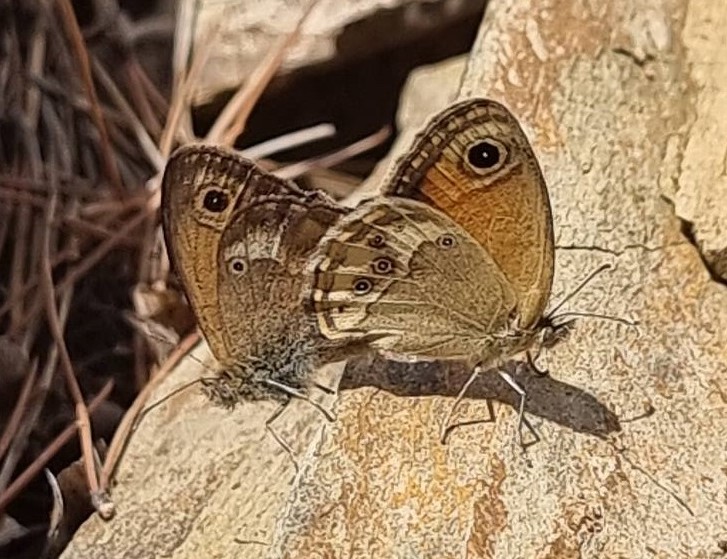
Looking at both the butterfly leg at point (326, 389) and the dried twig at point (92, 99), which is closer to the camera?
the butterfly leg at point (326, 389)

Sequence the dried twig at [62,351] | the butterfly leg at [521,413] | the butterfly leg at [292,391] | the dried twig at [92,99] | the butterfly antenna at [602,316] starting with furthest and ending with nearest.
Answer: the dried twig at [92,99], the dried twig at [62,351], the butterfly leg at [292,391], the butterfly antenna at [602,316], the butterfly leg at [521,413]

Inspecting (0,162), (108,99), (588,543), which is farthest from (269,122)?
(588,543)

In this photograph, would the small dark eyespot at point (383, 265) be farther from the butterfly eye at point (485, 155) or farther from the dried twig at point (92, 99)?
the dried twig at point (92, 99)

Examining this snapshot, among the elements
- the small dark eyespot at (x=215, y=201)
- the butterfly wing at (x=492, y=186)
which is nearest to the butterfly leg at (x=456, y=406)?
the butterfly wing at (x=492, y=186)

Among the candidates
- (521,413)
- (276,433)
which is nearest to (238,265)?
(276,433)

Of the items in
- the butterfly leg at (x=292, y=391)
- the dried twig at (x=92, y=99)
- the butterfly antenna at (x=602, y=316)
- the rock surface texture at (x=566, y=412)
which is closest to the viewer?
the rock surface texture at (x=566, y=412)

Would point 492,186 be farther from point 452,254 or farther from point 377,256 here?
point 377,256

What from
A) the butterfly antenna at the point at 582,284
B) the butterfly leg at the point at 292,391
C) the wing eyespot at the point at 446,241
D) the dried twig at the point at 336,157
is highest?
the wing eyespot at the point at 446,241
